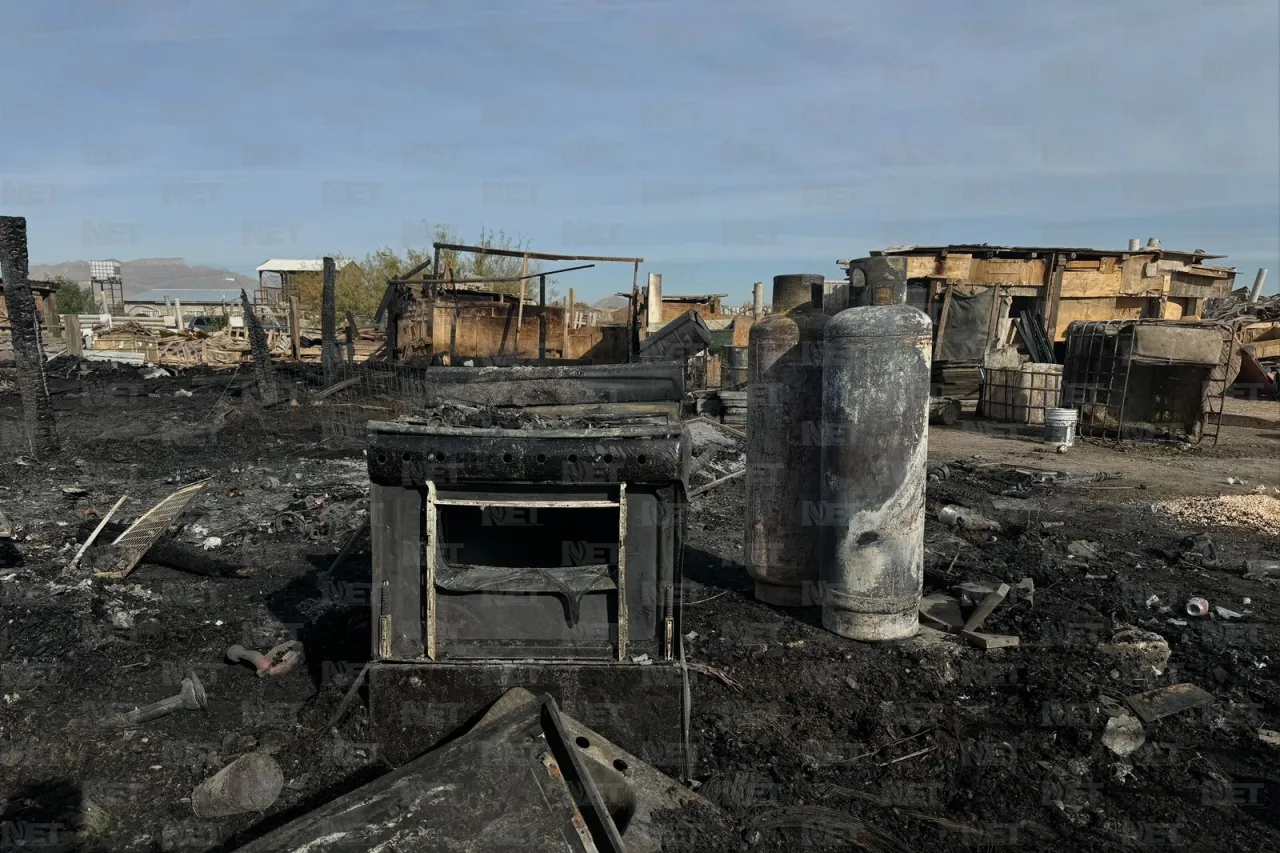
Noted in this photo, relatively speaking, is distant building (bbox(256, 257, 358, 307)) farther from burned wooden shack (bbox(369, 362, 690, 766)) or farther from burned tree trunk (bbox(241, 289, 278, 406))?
burned wooden shack (bbox(369, 362, 690, 766))

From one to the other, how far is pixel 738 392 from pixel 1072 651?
8.83 meters

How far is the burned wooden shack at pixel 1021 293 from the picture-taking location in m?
17.1

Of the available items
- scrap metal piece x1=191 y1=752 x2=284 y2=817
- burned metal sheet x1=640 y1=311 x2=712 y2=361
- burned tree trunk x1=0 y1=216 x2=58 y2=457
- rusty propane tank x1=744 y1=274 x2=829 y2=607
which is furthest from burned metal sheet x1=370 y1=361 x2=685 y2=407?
burned metal sheet x1=640 y1=311 x2=712 y2=361

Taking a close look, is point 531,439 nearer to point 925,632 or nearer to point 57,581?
point 925,632

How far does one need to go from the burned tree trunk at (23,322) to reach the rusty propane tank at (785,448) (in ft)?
29.2

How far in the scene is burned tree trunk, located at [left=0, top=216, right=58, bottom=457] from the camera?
952 cm

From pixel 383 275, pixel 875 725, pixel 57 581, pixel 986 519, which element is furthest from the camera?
pixel 383 275

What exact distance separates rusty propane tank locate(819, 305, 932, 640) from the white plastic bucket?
904 cm

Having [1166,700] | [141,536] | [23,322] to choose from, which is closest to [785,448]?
[1166,700]

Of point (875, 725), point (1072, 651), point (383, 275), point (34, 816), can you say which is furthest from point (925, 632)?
point (383, 275)

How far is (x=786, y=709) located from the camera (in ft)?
13.8

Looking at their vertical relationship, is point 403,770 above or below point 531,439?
below

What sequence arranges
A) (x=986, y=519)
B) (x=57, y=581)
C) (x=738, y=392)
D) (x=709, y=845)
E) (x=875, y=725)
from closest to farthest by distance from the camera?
(x=709, y=845) → (x=875, y=725) → (x=57, y=581) → (x=986, y=519) → (x=738, y=392)

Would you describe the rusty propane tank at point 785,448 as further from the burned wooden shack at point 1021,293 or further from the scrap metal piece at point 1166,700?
the burned wooden shack at point 1021,293
